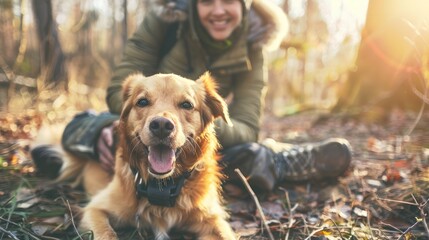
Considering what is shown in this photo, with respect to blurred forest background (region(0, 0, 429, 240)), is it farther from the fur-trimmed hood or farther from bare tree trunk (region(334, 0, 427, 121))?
the fur-trimmed hood

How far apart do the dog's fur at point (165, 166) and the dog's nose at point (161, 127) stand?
3.5 inches

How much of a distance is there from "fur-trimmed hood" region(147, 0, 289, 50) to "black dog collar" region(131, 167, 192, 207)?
183 centimetres

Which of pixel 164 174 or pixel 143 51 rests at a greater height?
pixel 143 51

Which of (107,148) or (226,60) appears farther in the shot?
(226,60)

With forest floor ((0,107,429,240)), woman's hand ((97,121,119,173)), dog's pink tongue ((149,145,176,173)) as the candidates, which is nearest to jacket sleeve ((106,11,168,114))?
woman's hand ((97,121,119,173))

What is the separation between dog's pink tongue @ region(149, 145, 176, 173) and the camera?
240cm

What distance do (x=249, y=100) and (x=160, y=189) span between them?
5.55 feet

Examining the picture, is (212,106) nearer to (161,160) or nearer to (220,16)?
(161,160)

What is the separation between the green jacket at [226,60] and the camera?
12.5ft

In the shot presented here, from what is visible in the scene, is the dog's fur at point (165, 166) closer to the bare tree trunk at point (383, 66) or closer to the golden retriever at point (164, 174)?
the golden retriever at point (164, 174)

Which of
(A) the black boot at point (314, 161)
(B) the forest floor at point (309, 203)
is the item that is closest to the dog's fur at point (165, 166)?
(B) the forest floor at point (309, 203)

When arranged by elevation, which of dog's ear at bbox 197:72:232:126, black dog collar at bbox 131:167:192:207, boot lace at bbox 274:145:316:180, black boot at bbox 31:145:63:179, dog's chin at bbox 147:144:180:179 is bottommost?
black boot at bbox 31:145:63:179

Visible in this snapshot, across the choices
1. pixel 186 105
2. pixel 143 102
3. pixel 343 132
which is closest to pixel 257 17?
pixel 186 105

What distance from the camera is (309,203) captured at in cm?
332
